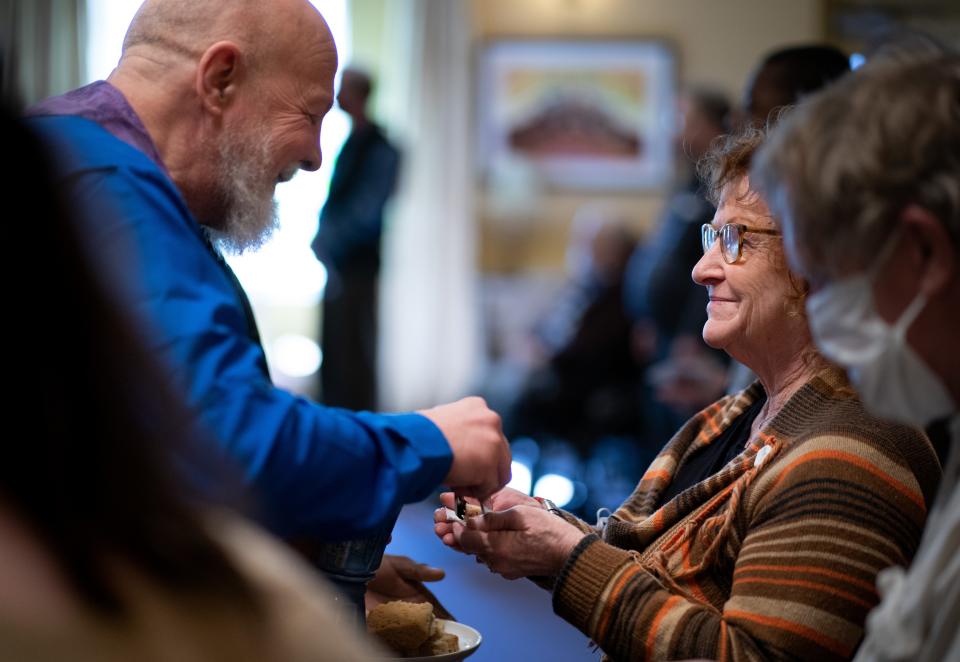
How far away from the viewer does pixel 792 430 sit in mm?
1655

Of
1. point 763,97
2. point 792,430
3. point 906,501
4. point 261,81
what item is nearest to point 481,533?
point 792,430

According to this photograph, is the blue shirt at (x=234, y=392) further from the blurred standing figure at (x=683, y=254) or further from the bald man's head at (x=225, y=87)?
the blurred standing figure at (x=683, y=254)

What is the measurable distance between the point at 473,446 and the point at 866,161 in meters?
0.59

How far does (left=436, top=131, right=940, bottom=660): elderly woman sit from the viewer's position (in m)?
1.42

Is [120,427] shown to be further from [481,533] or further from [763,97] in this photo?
[763,97]

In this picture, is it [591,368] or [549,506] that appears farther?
[591,368]

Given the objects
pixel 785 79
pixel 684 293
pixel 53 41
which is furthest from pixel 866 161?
pixel 53 41

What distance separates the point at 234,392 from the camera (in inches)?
50.9

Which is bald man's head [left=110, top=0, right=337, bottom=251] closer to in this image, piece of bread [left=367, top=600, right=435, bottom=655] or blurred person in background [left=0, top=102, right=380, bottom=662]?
piece of bread [left=367, top=600, right=435, bottom=655]

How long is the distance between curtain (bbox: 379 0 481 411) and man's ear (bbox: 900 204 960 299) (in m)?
6.89

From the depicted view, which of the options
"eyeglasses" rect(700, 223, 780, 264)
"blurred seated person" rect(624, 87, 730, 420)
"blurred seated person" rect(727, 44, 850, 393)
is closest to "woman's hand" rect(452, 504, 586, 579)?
"eyeglasses" rect(700, 223, 780, 264)

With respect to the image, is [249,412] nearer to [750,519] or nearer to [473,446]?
[473,446]

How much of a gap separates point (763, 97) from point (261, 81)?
1653 mm

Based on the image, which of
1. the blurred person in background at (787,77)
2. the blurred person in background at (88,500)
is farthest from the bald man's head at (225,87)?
the blurred person in background at (787,77)
